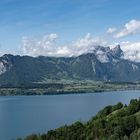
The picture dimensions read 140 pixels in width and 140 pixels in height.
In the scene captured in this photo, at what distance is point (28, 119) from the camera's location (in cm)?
17438

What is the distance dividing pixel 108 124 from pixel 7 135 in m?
50.4

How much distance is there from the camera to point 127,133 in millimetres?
93250

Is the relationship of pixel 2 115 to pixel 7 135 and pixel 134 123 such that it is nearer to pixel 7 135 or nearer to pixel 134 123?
pixel 7 135

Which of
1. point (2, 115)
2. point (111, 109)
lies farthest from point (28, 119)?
point (111, 109)

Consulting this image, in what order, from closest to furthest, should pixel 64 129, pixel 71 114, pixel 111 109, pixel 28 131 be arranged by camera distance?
pixel 64 129, pixel 111 109, pixel 28 131, pixel 71 114

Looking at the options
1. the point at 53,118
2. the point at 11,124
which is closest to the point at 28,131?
the point at 11,124

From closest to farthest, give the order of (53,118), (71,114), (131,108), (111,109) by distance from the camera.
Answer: (131,108), (111,109), (53,118), (71,114)

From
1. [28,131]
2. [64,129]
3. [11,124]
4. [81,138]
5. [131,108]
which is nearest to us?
[81,138]

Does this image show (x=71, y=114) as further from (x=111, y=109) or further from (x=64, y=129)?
(x=64, y=129)

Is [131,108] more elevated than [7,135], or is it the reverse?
[131,108]

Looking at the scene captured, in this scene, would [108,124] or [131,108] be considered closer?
[108,124]

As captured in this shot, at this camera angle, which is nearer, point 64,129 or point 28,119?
point 64,129

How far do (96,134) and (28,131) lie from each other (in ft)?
180

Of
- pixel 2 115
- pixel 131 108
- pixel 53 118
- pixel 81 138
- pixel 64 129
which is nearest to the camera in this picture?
pixel 81 138
